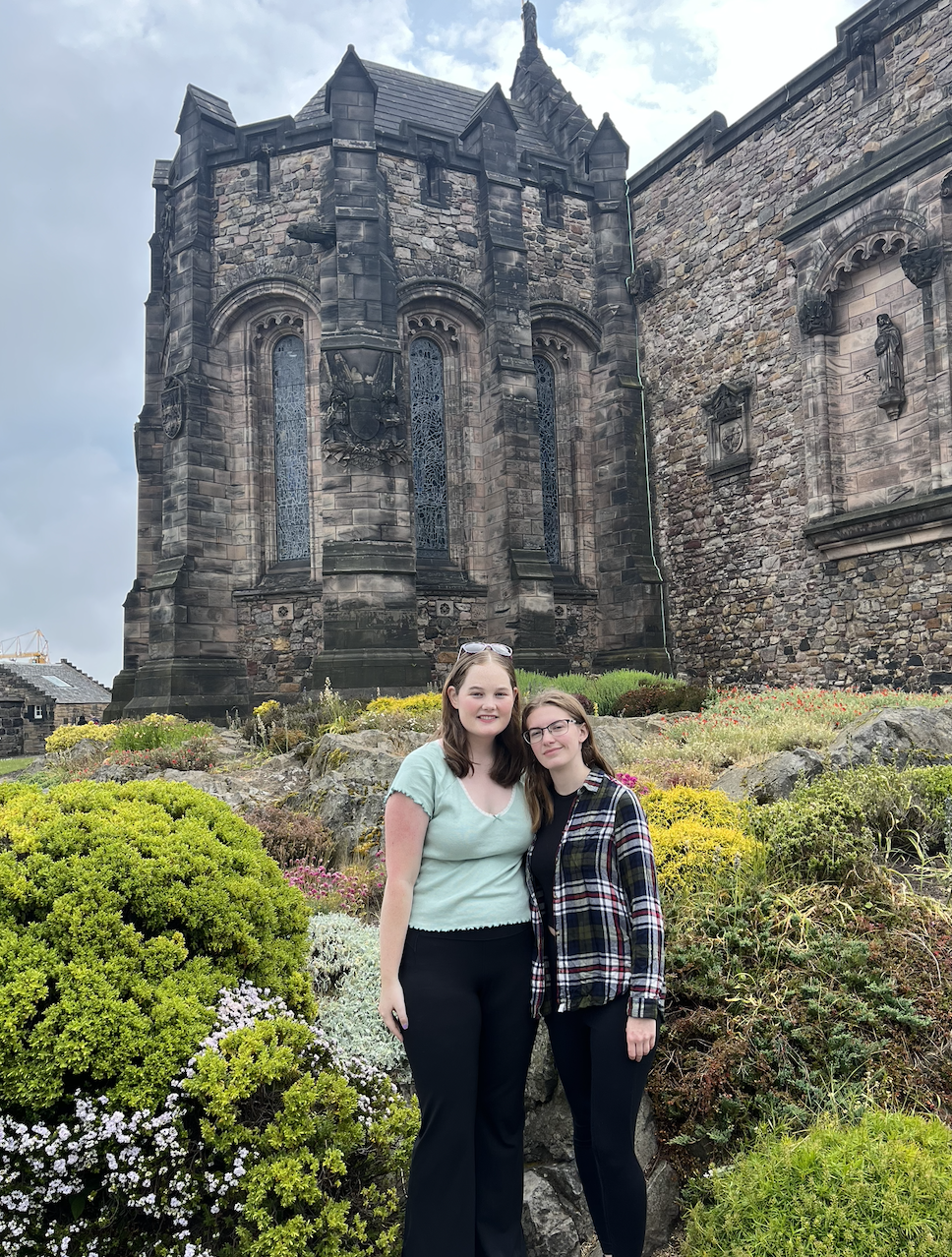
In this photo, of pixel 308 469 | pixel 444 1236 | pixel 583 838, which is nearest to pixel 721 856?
pixel 583 838

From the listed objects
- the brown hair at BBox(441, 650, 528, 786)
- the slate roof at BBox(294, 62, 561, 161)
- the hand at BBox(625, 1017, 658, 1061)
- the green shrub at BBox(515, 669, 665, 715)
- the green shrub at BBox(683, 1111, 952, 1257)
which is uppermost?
the slate roof at BBox(294, 62, 561, 161)

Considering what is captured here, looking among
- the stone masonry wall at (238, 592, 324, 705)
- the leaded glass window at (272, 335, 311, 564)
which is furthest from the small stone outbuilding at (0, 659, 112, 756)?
the leaded glass window at (272, 335, 311, 564)

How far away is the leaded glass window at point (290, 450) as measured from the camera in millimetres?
15055

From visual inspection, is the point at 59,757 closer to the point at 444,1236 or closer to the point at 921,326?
the point at 444,1236

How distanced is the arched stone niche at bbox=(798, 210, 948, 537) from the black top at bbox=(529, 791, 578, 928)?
33.6ft

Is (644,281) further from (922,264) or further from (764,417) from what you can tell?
(922,264)

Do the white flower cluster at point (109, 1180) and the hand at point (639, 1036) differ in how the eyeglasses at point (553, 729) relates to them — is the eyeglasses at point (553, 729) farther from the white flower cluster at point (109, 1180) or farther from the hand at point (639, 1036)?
the white flower cluster at point (109, 1180)

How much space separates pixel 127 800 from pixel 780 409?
40.9 feet

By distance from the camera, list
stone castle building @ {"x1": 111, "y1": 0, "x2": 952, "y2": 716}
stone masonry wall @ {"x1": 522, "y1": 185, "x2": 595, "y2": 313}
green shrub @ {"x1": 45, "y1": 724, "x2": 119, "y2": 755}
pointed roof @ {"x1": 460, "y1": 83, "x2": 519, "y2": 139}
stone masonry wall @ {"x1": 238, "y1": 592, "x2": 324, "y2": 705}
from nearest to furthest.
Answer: stone castle building @ {"x1": 111, "y1": 0, "x2": 952, "y2": 716} → green shrub @ {"x1": 45, "y1": 724, "x2": 119, "y2": 755} → stone masonry wall @ {"x1": 238, "y1": 592, "x2": 324, "y2": 705} → pointed roof @ {"x1": 460, "y1": 83, "x2": 519, "y2": 139} → stone masonry wall @ {"x1": 522, "y1": 185, "x2": 595, "y2": 313}

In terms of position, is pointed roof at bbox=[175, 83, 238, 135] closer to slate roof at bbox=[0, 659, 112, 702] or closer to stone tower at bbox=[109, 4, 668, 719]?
stone tower at bbox=[109, 4, 668, 719]

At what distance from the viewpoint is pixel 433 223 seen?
1481cm

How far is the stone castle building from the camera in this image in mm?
11773

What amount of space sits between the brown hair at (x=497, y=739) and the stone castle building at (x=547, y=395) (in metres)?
10.1

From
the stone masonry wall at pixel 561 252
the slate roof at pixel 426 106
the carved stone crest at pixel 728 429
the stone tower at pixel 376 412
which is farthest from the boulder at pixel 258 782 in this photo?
the slate roof at pixel 426 106
